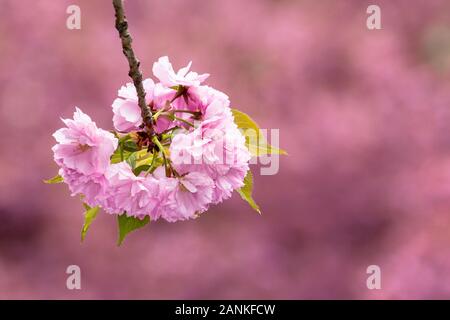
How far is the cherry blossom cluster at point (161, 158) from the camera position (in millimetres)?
722

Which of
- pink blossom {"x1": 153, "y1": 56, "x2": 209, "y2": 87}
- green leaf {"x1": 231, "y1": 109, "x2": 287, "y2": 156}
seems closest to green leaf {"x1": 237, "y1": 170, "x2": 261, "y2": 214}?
green leaf {"x1": 231, "y1": 109, "x2": 287, "y2": 156}

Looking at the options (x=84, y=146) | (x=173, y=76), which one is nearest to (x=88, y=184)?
(x=84, y=146)

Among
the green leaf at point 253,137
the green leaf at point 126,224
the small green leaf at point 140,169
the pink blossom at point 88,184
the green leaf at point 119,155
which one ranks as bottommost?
the green leaf at point 126,224

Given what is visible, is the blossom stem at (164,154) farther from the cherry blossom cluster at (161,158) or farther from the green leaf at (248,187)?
the green leaf at (248,187)

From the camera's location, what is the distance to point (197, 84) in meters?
0.77

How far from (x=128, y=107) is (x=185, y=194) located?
0.41 feet

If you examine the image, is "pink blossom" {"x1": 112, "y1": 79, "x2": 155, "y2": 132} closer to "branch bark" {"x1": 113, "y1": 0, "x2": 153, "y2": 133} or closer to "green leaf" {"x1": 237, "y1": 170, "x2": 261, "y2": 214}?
"branch bark" {"x1": 113, "y1": 0, "x2": 153, "y2": 133}

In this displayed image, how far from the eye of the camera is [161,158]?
763mm

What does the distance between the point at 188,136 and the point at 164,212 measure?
9 centimetres

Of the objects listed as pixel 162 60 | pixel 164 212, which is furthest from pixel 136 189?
pixel 162 60

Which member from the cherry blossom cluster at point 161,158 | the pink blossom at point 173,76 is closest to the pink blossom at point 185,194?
the cherry blossom cluster at point 161,158

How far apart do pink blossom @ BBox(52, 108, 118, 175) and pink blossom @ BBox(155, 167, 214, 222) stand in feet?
0.21

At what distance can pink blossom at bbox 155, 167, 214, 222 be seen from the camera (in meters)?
0.72

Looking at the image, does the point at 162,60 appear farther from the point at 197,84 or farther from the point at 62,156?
the point at 62,156
